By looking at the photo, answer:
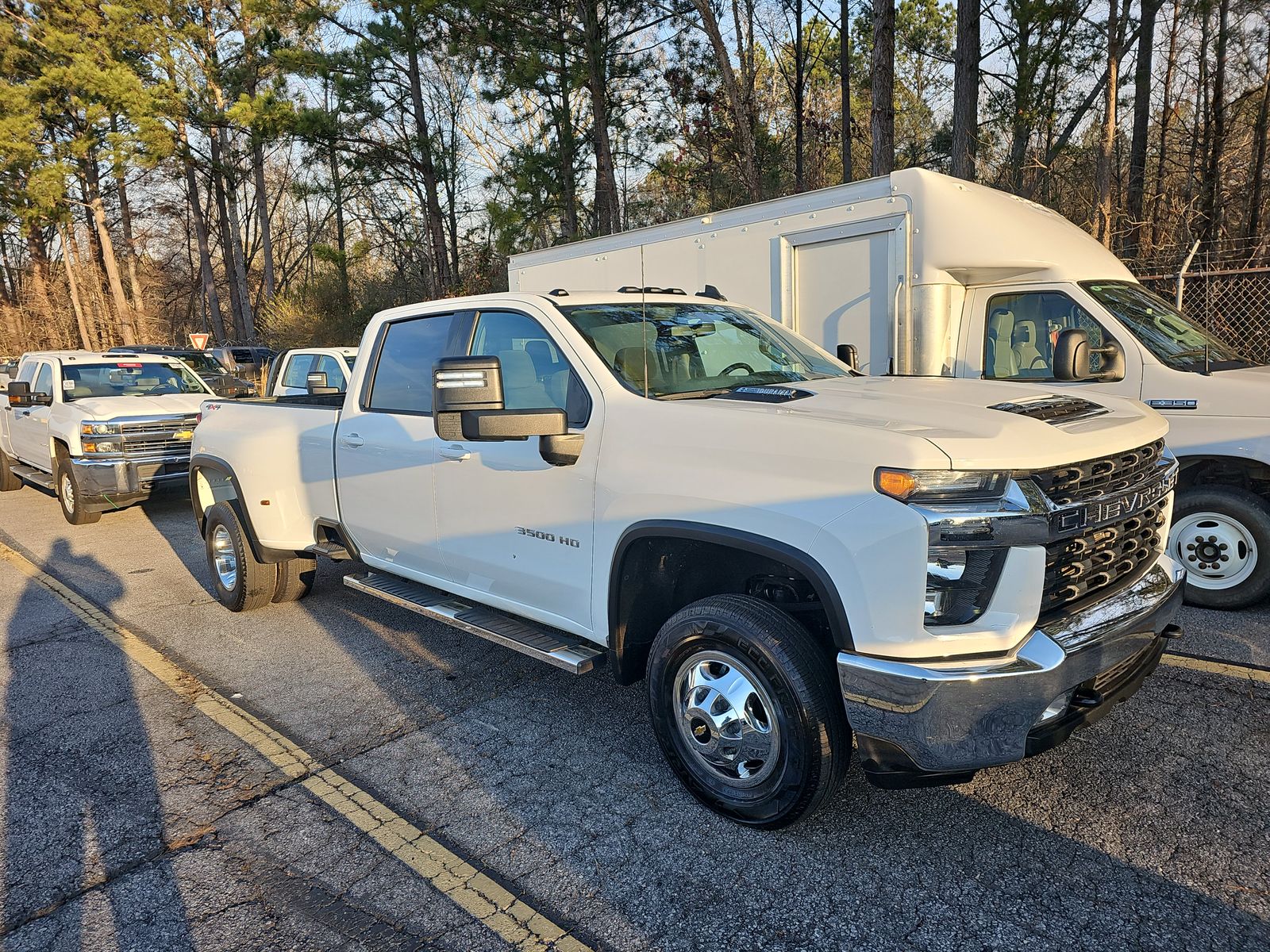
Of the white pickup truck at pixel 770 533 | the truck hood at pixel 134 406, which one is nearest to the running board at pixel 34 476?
the truck hood at pixel 134 406

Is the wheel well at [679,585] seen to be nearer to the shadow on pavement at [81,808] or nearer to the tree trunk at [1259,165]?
the shadow on pavement at [81,808]

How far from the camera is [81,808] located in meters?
3.45

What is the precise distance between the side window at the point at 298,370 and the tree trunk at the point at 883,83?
8511 millimetres

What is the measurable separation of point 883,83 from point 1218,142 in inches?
304

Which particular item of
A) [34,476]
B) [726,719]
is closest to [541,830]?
[726,719]

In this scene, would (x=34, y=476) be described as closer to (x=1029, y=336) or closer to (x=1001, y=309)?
(x=1001, y=309)

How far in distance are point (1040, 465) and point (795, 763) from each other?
1266mm

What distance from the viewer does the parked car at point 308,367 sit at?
9.74 meters

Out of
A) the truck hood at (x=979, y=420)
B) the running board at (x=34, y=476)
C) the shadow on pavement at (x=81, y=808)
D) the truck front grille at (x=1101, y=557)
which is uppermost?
the truck hood at (x=979, y=420)

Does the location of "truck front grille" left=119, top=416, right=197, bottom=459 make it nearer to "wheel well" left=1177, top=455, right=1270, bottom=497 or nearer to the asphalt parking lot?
the asphalt parking lot

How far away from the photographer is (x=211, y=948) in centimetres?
261

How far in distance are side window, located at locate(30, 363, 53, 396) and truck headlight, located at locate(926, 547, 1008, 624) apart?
10.9m

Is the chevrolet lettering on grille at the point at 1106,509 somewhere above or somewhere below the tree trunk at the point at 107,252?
below

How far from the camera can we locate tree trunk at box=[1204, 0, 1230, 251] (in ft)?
47.9
